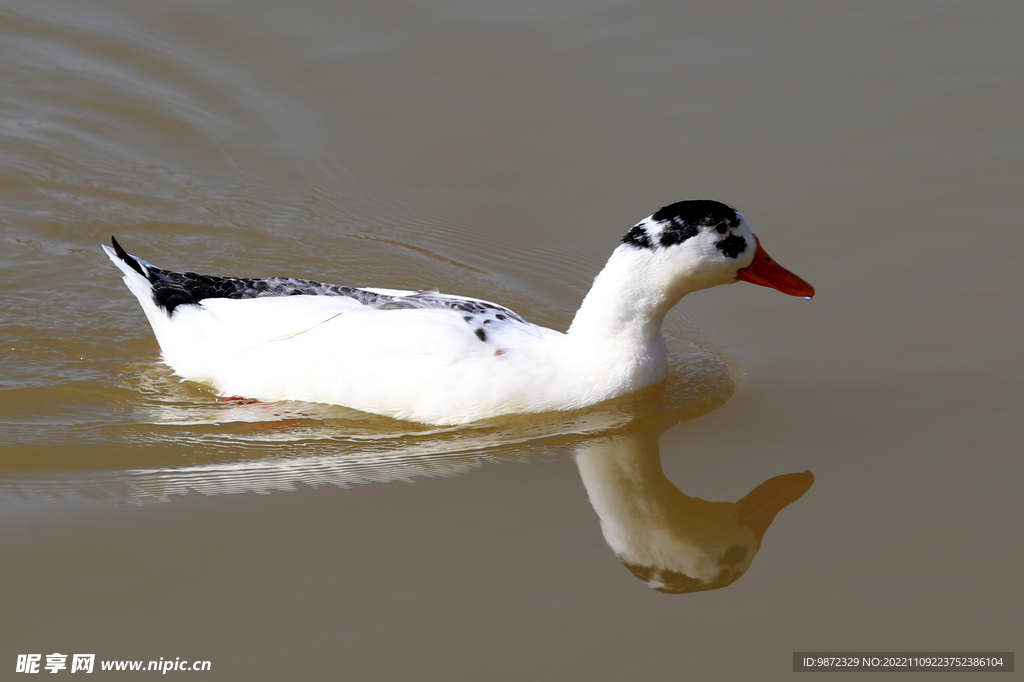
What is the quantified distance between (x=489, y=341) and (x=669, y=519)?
1495mm

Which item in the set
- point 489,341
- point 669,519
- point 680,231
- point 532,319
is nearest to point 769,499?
point 669,519

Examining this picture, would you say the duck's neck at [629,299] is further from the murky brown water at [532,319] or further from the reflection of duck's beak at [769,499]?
the reflection of duck's beak at [769,499]

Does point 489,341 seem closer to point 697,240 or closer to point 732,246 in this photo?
point 697,240

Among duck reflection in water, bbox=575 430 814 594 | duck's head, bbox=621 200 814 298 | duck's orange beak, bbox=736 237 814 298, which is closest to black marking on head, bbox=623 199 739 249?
duck's head, bbox=621 200 814 298

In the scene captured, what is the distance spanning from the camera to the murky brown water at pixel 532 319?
4.31 metres

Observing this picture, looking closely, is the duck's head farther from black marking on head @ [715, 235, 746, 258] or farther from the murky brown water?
the murky brown water

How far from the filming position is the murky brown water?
431 centimetres

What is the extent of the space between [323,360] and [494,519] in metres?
1.66

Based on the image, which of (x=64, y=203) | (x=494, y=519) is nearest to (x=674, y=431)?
(x=494, y=519)

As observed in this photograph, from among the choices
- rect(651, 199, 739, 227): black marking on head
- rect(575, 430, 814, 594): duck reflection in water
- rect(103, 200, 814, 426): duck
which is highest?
rect(651, 199, 739, 227): black marking on head

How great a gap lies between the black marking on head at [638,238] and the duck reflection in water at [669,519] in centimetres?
108

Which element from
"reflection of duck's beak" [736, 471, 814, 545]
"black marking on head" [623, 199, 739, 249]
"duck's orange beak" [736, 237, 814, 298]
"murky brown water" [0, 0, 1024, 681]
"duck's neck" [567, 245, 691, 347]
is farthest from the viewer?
"duck's orange beak" [736, 237, 814, 298]

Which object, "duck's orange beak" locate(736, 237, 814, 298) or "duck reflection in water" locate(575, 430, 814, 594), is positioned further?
"duck's orange beak" locate(736, 237, 814, 298)

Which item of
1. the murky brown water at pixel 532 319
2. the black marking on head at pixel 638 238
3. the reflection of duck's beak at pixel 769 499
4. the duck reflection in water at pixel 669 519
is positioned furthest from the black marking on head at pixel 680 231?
the reflection of duck's beak at pixel 769 499
